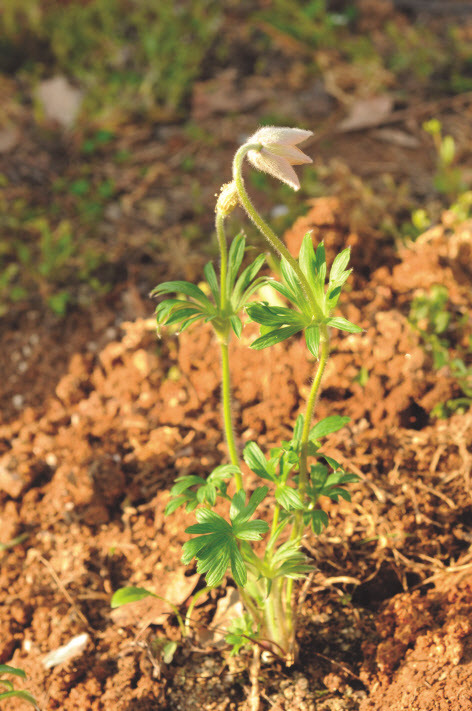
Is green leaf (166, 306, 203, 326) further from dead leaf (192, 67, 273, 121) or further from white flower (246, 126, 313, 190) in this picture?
dead leaf (192, 67, 273, 121)

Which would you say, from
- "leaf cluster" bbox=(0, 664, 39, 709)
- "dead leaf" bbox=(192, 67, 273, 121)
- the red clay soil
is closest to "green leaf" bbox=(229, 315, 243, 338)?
the red clay soil

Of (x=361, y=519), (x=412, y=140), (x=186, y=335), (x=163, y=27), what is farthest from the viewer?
(x=163, y=27)

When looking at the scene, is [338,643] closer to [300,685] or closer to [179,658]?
[300,685]

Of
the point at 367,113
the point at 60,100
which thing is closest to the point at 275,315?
the point at 367,113

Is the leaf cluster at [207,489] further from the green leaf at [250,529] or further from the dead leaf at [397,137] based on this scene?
the dead leaf at [397,137]

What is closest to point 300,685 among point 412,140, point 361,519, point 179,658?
point 179,658

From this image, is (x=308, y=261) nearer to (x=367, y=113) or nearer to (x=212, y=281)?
(x=212, y=281)
